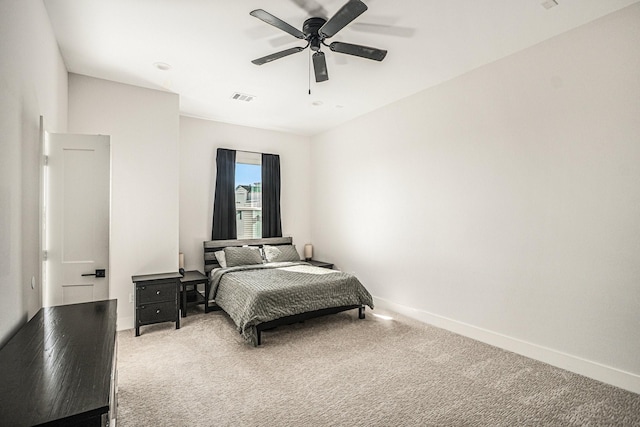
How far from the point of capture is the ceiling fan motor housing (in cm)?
278

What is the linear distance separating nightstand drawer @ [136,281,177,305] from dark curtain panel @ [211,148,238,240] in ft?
5.38

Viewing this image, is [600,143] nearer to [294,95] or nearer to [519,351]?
[519,351]

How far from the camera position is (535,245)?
10.9 ft

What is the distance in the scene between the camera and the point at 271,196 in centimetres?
629

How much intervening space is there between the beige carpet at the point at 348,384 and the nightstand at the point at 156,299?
0.21 metres

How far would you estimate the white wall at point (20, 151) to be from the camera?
176cm

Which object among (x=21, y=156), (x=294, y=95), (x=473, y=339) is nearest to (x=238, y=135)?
(x=294, y=95)

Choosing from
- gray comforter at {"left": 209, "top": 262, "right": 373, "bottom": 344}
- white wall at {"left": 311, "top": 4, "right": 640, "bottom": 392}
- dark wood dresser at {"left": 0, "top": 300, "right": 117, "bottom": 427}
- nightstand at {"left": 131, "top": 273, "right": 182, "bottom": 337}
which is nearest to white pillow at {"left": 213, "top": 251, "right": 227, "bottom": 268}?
gray comforter at {"left": 209, "top": 262, "right": 373, "bottom": 344}

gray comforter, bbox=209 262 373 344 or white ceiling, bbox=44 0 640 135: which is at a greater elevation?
white ceiling, bbox=44 0 640 135

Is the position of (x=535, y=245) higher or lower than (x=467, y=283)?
higher

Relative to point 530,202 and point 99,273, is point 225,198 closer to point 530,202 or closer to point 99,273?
point 99,273

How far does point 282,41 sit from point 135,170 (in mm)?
2513

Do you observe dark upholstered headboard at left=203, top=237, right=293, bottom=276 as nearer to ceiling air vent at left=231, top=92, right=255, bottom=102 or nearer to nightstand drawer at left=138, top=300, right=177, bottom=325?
nightstand drawer at left=138, top=300, right=177, bottom=325

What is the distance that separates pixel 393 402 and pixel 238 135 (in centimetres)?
495
